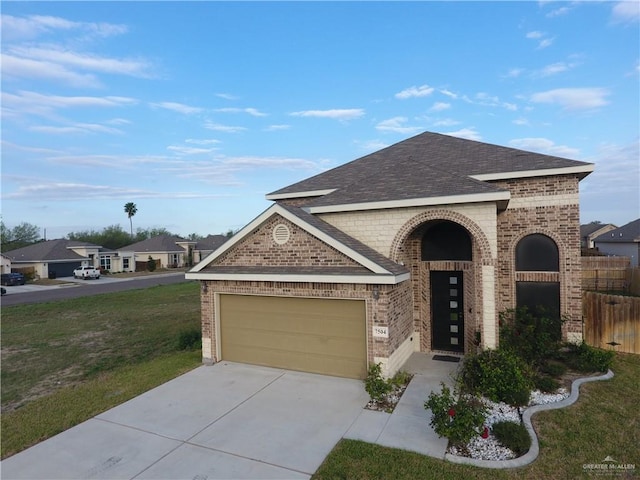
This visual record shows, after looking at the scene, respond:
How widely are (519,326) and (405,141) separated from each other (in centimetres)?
846

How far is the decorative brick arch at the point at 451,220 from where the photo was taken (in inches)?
360

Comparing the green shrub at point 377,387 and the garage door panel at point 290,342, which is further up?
the garage door panel at point 290,342

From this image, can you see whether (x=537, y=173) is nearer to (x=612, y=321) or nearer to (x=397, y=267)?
(x=612, y=321)

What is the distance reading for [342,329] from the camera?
8992 mm

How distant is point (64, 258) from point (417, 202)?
4734cm

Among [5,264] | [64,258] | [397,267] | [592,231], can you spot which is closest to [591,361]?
[397,267]

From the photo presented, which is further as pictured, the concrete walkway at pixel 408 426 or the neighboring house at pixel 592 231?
the neighboring house at pixel 592 231

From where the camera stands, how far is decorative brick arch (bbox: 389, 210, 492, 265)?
9.13m

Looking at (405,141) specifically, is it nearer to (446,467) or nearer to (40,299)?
(446,467)

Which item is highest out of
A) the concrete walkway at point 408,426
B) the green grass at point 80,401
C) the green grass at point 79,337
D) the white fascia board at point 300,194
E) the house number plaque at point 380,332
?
the white fascia board at point 300,194

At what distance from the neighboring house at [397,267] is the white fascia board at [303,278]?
27mm

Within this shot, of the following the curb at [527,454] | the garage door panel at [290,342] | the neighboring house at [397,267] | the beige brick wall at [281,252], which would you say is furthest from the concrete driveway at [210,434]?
the beige brick wall at [281,252]

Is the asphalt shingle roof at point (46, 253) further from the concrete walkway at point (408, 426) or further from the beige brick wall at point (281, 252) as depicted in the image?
the concrete walkway at point (408, 426)

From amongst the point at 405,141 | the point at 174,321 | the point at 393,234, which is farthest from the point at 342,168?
the point at 174,321
